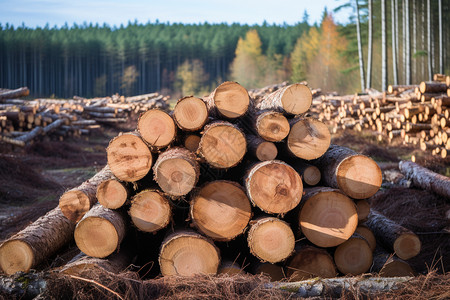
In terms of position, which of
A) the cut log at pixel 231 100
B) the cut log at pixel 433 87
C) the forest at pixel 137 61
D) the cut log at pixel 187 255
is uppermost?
the forest at pixel 137 61

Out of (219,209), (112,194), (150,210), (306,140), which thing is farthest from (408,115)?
(112,194)

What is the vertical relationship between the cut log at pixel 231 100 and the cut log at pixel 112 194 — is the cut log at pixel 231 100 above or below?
above

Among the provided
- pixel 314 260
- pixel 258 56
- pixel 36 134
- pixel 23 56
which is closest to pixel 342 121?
pixel 36 134

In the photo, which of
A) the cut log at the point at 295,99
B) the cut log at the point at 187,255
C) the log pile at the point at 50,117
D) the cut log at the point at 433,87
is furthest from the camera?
the log pile at the point at 50,117

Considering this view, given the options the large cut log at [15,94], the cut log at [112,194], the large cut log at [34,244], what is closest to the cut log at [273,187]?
the cut log at [112,194]

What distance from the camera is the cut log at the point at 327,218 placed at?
405 cm

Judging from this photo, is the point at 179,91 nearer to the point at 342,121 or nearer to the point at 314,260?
the point at 342,121

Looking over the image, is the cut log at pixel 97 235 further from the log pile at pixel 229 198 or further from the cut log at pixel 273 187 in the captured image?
the cut log at pixel 273 187

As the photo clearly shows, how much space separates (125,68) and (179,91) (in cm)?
1064

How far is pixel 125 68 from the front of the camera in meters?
66.9

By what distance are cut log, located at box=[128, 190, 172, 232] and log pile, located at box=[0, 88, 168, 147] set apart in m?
5.45

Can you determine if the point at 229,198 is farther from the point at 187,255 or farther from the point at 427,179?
the point at 427,179

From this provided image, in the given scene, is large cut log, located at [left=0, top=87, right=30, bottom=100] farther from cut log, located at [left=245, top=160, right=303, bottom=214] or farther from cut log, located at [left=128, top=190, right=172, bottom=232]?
cut log, located at [left=245, top=160, right=303, bottom=214]

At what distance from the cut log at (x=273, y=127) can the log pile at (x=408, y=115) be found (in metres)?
6.67
